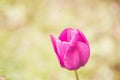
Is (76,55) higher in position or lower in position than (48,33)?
lower

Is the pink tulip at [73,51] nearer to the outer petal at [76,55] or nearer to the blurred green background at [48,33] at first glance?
the outer petal at [76,55]

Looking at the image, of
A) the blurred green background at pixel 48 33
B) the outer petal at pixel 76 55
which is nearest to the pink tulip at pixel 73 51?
the outer petal at pixel 76 55

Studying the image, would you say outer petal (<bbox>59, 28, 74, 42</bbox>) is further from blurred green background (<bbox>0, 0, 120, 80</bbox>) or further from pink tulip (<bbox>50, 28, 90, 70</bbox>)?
blurred green background (<bbox>0, 0, 120, 80</bbox>)

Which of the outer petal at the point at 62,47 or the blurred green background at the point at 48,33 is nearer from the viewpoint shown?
the outer petal at the point at 62,47

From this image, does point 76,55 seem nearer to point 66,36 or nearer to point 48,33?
point 66,36

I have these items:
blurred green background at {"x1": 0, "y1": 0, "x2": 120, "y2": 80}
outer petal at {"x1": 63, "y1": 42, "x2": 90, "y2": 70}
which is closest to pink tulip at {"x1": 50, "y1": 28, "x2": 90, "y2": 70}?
outer petal at {"x1": 63, "y1": 42, "x2": 90, "y2": 70}

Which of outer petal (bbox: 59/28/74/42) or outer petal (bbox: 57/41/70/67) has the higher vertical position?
outer petal (bbox: 59/28/74/42)

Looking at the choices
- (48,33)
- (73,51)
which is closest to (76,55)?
(73,51)
